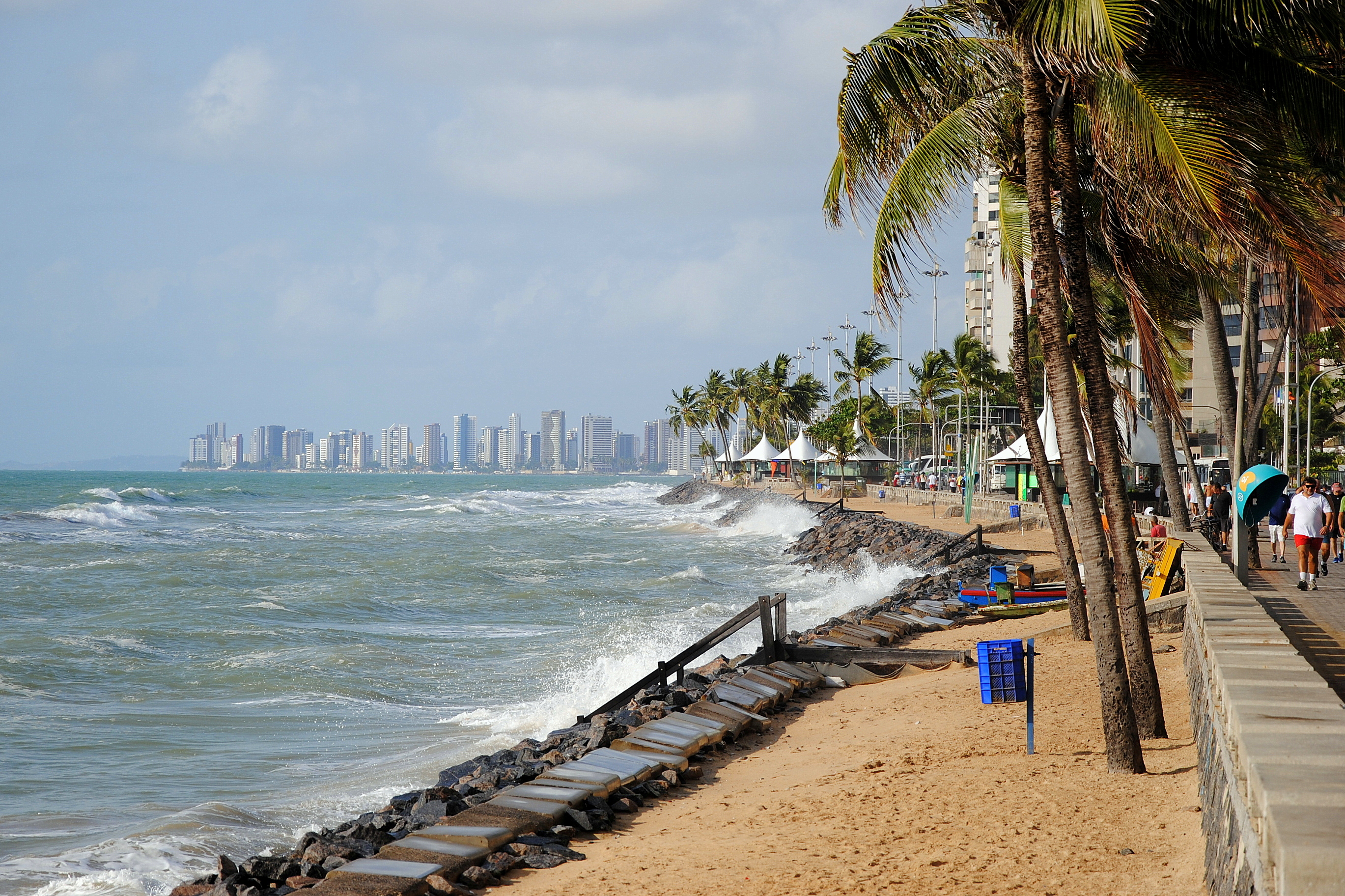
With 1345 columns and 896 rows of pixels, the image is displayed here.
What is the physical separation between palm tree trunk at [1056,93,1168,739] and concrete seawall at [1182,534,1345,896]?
2.95 feet

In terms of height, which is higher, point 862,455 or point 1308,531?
point 862,455

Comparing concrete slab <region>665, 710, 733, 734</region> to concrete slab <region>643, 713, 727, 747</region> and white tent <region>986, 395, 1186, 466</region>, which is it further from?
white tent <region>986, 395, 1186, 466</region>

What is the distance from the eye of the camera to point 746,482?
89562 mm

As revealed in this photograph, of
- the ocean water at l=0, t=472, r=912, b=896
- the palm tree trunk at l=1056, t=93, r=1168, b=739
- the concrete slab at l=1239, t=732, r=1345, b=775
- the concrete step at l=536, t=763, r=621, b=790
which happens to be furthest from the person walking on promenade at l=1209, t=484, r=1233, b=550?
the concrete slab at l=1239, t=732, r=1345, b=775

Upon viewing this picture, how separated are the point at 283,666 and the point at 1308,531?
14.1m

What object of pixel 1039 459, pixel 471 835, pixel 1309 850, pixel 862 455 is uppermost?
pixel 1039 459

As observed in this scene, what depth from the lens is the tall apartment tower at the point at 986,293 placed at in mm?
93312

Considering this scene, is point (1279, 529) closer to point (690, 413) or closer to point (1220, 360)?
point (1220, 360)

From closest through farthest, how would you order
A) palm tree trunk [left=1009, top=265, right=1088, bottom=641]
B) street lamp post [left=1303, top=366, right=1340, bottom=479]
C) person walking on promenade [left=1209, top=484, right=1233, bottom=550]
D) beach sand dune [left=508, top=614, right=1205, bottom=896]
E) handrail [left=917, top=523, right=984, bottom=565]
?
beach sand dune [left=508, top=614, right=1205, bottom=896] → palm tree trunk [left=1009, top=265, right=1088, bottom=641] → person walking on promenade [left=1209, top=484, right=1233, bottom=550] → handrail [left=917, top=523, right=984, bottom=565] → street lamp post [left=1303, top=366, right=1340, bottom=479]

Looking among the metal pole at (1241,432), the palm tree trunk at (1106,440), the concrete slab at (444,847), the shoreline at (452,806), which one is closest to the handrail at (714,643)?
the shoreline at (452,806)

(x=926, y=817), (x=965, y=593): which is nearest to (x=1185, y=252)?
(x=926, y=817)

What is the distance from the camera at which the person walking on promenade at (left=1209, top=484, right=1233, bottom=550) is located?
2098 centimetres

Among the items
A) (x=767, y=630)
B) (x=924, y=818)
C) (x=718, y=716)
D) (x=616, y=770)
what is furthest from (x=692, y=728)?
(x=767, y=630)

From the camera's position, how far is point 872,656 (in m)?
12.6
